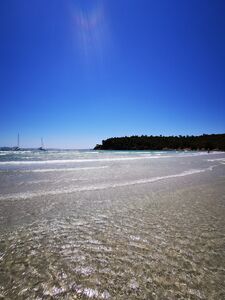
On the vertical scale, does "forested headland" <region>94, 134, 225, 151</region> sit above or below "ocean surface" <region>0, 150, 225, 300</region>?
above

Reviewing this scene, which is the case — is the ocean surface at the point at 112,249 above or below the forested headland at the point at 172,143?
below

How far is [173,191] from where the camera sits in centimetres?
772

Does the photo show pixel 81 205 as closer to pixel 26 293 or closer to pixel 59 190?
pixel 59 190

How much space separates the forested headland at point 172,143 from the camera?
4606 inches

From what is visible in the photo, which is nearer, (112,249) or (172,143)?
(112,249)

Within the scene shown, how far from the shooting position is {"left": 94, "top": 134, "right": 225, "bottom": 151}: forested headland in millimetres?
117000

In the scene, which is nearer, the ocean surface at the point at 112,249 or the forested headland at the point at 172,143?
the ocean surface at the point at 112,249

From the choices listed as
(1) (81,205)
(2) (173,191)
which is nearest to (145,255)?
(1) (81,205)

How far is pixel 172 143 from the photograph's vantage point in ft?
462

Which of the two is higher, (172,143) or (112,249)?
(172,143)

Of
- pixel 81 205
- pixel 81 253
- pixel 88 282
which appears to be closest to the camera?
pixel 88 282

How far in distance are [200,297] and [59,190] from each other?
6.34 m

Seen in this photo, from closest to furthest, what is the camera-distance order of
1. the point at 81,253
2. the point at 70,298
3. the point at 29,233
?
the point at 70,298
the point at 81,253
the point at 29,233

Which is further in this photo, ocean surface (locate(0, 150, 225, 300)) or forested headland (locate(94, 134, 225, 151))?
forested headland (locate(94, 134, 225, 151))
